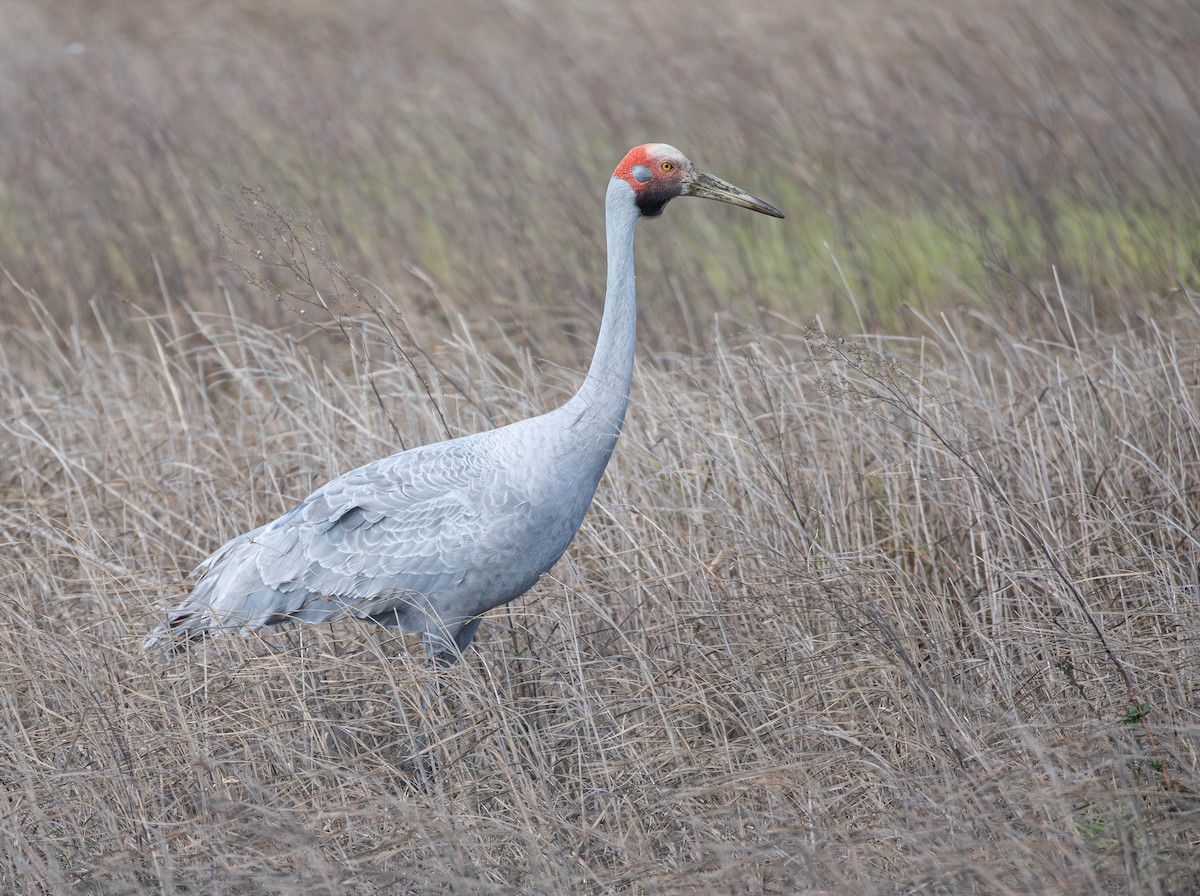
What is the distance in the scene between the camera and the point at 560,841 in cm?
310

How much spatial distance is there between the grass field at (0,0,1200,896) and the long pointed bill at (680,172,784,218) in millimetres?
639

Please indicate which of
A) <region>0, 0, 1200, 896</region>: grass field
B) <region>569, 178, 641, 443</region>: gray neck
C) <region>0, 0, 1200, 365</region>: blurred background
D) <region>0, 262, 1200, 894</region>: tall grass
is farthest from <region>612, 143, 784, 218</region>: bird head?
<region>0, 0, 1200, 365</region>: blurred background

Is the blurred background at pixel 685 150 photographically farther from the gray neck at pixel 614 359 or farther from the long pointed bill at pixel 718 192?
the gray neck at pixel 614 359

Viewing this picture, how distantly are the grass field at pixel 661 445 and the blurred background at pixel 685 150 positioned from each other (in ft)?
0.10

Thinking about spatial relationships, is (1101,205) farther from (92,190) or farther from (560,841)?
(92,190)

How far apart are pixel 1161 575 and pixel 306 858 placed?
251cm

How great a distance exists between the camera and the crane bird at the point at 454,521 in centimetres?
368

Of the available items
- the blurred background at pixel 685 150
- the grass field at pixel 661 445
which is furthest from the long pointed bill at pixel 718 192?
the blurred background at pixel 685 150

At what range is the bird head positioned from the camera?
12.4 ft

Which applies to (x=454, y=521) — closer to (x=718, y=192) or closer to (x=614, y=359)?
(x=614, y=359)

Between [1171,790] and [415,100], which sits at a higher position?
[415,100]

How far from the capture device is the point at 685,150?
703 cm

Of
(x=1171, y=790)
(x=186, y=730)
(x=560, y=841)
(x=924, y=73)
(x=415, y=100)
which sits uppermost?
(x=415, y=100)

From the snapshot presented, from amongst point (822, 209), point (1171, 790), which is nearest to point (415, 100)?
point (822, 209)
